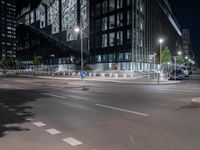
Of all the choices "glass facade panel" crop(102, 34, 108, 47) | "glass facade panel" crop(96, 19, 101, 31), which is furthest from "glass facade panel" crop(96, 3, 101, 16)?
"glass facade panel" crop(102, 34, 108, 47)

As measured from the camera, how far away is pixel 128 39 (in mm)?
63062

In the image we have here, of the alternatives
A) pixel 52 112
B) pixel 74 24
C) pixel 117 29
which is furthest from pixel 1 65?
pixel 52 112

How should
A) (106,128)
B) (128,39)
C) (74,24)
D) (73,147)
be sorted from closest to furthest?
(73,147)
(106,128)
(128,39)
(74,24)

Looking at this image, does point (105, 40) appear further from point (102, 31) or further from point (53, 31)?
point (53, 31)

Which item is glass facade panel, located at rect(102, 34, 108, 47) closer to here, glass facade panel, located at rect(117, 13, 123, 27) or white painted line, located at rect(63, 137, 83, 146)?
glass facade panel, located at rect(117, 13, 123, 27)

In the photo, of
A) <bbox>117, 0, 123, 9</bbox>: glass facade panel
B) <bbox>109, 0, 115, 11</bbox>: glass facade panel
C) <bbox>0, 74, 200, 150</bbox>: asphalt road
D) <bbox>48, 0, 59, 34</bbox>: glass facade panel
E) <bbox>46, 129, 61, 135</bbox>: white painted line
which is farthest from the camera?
<bbox>48, 0, 59, 34</bbox>: glass facade panel

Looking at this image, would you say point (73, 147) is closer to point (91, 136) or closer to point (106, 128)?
point (91, 136)

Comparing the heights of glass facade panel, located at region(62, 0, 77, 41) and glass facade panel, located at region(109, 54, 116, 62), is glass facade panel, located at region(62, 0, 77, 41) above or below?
above

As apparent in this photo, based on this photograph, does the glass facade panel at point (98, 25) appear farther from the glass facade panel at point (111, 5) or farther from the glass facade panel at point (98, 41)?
the glass facade panel at point (111, 5)

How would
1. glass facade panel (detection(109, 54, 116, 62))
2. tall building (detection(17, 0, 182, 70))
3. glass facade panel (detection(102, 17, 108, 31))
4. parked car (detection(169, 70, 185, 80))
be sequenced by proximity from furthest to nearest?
1. glass facade panel (detection(102, 17, 108, 31))
2. glass facade panel (detection(109, 54, 116, 62))
3. tall building (detection(17, 0, 182, 70))
4. parked car (detection(169, 70, 185, 80))

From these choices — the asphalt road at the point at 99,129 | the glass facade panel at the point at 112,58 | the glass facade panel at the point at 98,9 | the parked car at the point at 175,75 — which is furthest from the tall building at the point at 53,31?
the asphalt road at the point at 99,129

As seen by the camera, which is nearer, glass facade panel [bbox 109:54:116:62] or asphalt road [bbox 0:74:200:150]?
asphalt road [bbox 0:74:200:150]

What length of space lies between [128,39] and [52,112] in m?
54.1

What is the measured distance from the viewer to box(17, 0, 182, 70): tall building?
210ft
